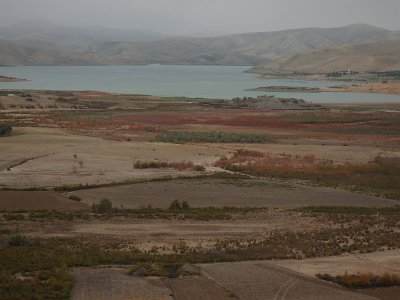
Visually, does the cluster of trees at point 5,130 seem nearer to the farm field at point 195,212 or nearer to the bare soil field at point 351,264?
the farm field at point 195,212

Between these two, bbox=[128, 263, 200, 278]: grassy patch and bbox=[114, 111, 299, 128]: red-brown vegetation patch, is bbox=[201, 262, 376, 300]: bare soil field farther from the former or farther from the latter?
bbox=[114, 111, 299, 128]: red-brown vegetation patch

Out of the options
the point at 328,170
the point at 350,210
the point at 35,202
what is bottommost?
the point at 350,210

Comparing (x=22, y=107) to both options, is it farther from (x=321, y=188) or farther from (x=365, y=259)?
(x=365, y=259)

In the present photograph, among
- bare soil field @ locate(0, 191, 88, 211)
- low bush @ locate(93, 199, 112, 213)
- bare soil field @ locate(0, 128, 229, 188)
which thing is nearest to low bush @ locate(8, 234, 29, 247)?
low bush @ locate(93, 199, 112, 213)

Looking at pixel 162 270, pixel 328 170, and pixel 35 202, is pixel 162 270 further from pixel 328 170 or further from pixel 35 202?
pixel 328 170

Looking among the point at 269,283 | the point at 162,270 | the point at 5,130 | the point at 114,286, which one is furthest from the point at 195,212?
the point at 5,130

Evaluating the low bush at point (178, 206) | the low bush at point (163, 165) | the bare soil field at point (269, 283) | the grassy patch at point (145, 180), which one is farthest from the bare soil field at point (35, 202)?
Answer: the bare soil field at point (269, 283)
